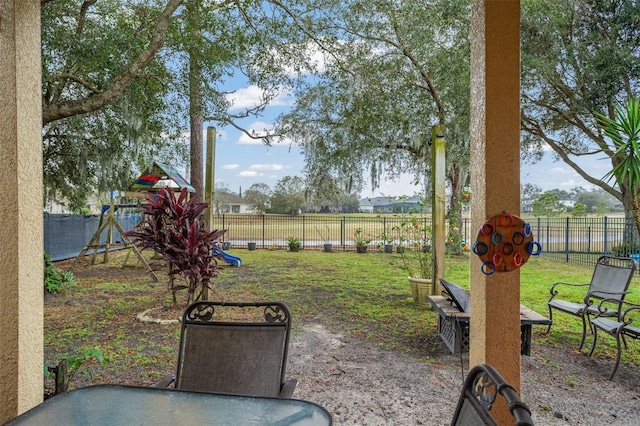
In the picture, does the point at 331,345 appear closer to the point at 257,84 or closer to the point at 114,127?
the point at 257,84

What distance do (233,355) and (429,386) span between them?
153 centimetres

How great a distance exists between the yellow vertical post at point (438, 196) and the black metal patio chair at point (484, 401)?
3.75 metres

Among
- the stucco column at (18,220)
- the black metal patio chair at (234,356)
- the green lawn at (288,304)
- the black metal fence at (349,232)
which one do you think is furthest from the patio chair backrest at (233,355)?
the black metal fence at (349,232)

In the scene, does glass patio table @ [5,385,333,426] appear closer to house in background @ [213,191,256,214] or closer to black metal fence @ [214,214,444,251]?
black metal fence @ [214,214,444,251]

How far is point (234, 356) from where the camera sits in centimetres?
177

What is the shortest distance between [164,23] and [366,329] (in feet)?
11.8

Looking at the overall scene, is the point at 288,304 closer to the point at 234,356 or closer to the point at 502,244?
the point at 234,356

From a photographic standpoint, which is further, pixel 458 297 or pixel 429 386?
pixel 458 297

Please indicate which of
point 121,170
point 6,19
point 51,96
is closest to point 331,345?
point 6,19

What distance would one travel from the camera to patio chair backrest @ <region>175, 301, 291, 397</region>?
172 cm

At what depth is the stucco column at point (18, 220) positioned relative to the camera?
1.44 meters

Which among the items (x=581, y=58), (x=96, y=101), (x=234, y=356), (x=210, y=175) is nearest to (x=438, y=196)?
(x=210, y=175)

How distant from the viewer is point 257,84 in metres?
6.54

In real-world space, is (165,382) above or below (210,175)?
below
